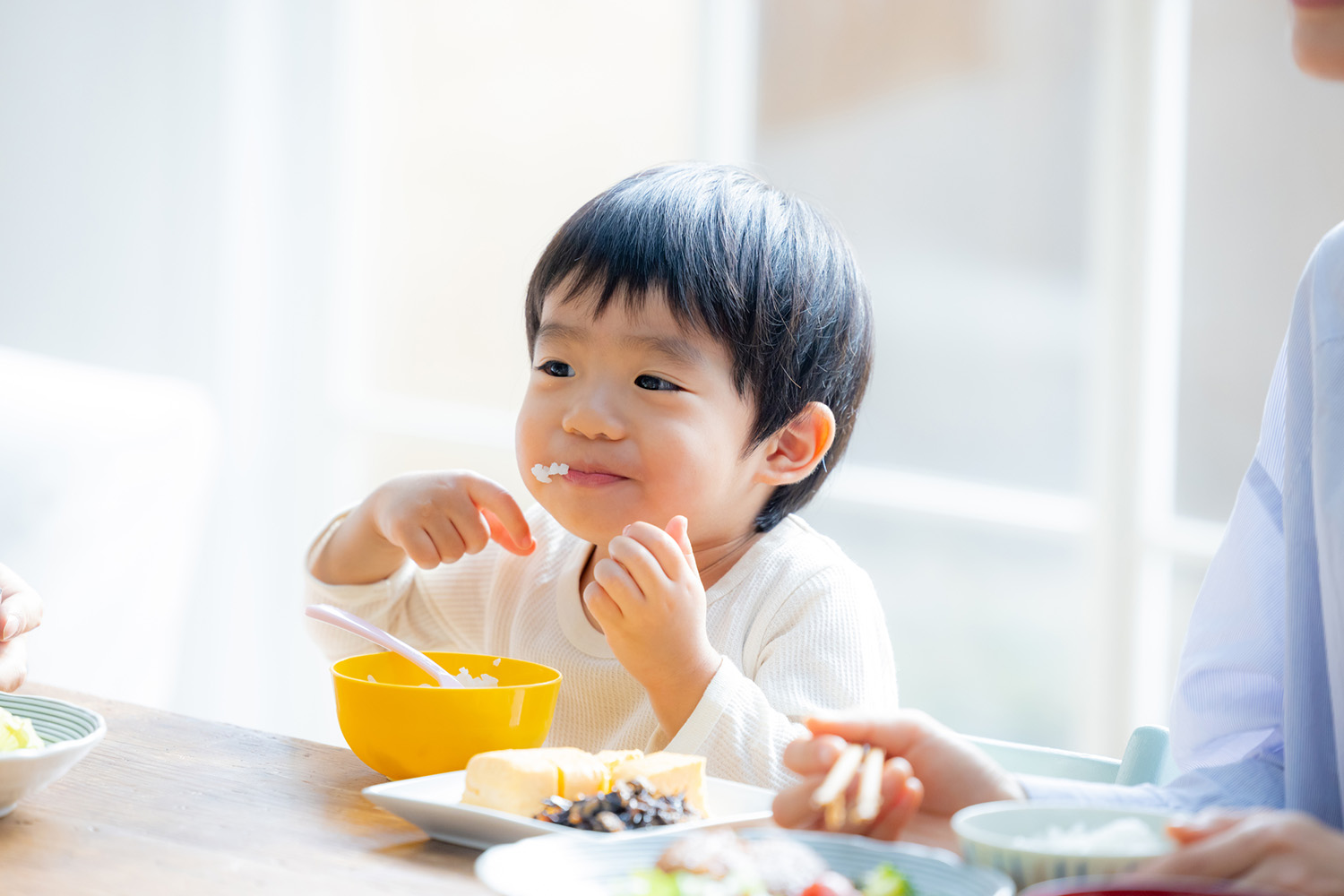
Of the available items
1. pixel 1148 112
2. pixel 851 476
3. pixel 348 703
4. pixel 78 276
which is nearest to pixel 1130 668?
pixel 851 476

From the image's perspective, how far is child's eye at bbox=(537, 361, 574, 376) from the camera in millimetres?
1261

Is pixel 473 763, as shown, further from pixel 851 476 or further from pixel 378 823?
pixel 851 476

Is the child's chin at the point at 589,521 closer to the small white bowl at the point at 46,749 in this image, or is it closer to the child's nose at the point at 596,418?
the child's nose at the point at 596,418

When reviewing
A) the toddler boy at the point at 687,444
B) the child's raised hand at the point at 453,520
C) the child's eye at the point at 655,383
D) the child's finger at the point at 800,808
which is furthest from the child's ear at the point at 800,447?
the child's finger at the point at 800,808

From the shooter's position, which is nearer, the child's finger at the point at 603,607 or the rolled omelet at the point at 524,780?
the rolled omelet at the point at 524,780

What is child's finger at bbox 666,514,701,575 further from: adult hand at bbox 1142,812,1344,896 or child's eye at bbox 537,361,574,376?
adult hand at bbox 1142,812,1344,896

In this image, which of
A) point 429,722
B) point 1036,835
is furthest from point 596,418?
point 1036,835

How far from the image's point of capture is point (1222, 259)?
2.40 m

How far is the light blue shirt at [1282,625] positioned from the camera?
32.5 inches

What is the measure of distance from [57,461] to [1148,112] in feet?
6.50

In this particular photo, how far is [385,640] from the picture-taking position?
1.07 meters

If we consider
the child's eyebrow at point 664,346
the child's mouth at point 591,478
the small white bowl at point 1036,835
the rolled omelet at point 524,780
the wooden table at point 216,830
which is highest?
the child's eyebrow at point 664,346

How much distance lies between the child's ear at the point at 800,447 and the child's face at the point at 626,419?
3.4 inches

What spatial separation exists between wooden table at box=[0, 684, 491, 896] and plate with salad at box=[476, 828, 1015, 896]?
0.10 m
